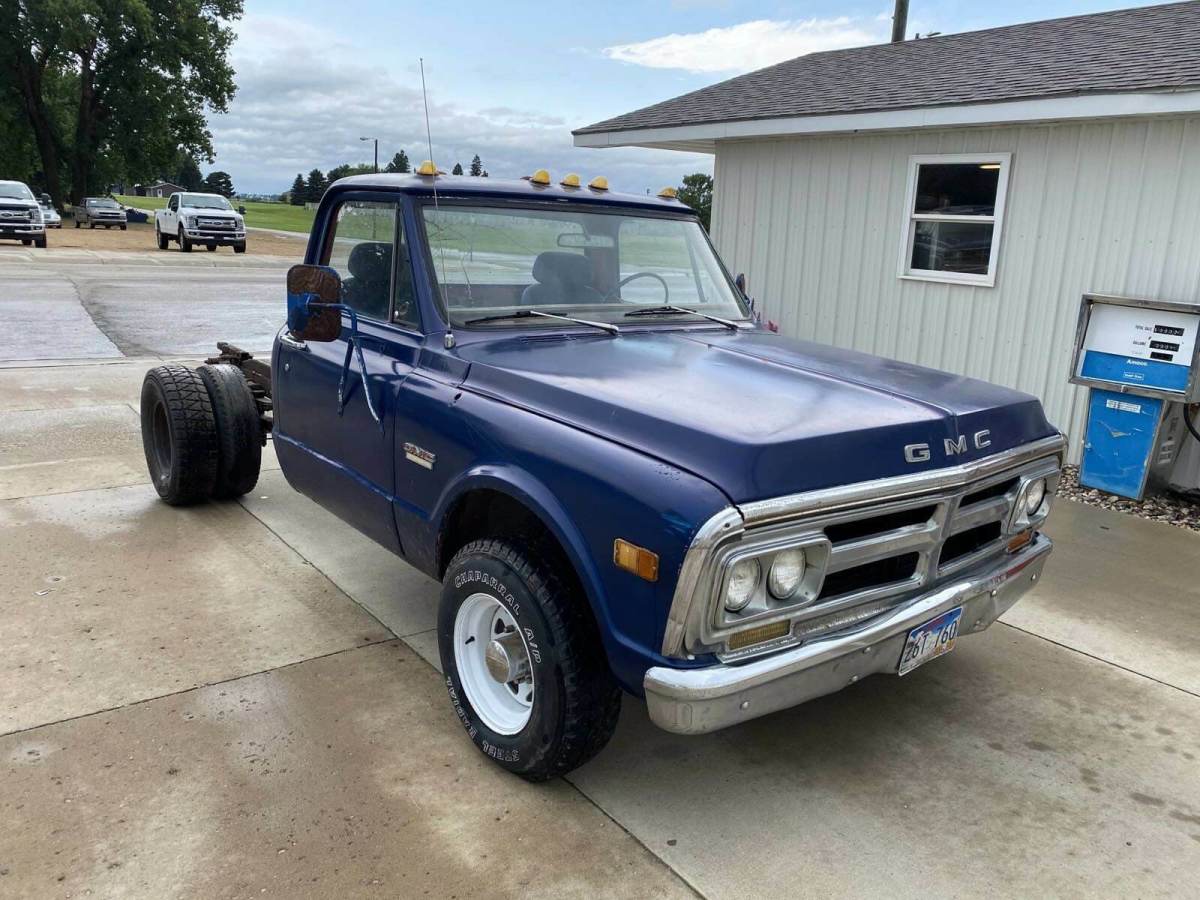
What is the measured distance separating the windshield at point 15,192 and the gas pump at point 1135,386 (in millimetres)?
28944

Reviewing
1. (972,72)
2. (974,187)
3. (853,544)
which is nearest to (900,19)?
(972,72)

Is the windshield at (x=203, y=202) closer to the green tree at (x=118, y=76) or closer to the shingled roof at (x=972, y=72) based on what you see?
the green tree at (x=118, y=76)

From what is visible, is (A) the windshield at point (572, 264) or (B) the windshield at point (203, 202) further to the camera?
(B) the windshield at point (203, 202)

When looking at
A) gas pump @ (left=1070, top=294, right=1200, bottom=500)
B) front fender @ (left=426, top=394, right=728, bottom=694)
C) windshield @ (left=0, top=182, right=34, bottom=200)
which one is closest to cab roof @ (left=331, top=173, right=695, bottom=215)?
front fender @ (left=426, top=394, right=728, bottom=694)

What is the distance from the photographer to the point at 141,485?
6203mm

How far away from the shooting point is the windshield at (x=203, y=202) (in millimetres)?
29766

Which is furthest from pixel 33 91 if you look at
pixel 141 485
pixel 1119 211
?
pixel 1119 211

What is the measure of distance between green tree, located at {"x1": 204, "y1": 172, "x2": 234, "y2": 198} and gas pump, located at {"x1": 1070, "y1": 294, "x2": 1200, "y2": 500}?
115 m

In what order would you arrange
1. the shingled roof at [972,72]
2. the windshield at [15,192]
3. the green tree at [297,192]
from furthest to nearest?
1. the green tree at [297,192]
2. the windshield at [15,192]
3. the shingled roof at [972,72]

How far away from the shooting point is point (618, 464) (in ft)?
8.82

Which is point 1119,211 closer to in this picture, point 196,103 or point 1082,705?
point 1082,705

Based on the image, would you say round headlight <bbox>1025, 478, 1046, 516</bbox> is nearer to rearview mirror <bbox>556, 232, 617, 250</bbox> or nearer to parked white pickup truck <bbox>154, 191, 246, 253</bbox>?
rearview mirror <bbox>556, 232, 617, 250</bbox>

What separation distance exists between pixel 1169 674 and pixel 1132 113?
4.24 meters

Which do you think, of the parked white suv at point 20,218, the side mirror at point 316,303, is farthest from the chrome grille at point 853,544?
the parked white suv at point 20,218
